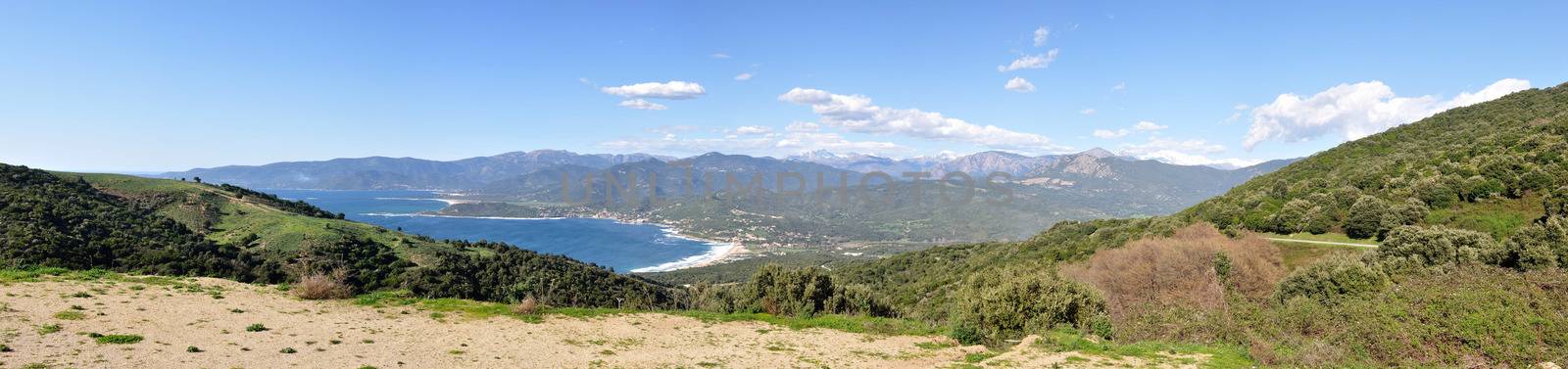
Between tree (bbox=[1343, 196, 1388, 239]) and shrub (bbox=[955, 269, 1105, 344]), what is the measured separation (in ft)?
71.3

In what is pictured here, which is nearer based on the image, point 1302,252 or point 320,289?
point 320,289

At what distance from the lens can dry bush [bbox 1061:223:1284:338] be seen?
824 inches

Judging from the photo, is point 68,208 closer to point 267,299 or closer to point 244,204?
point 244,204

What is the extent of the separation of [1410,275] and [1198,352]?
11.3 metres

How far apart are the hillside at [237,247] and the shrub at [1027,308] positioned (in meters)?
16.1

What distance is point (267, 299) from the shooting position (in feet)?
54.2

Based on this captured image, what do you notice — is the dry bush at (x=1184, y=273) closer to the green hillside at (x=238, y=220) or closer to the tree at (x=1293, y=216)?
the tree at (x=1293, y=216)

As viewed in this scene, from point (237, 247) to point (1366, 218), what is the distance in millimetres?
73657

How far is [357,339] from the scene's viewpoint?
13031 mm

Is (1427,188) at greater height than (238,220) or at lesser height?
greater

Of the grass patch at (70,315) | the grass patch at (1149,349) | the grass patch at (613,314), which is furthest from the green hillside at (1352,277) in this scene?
the grass patch at (70,315)

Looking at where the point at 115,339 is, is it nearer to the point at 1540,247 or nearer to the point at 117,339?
the point at 117,339

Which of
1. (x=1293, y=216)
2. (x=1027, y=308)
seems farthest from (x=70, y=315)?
(x=1293, y=216)

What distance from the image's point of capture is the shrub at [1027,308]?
17.1 meters
